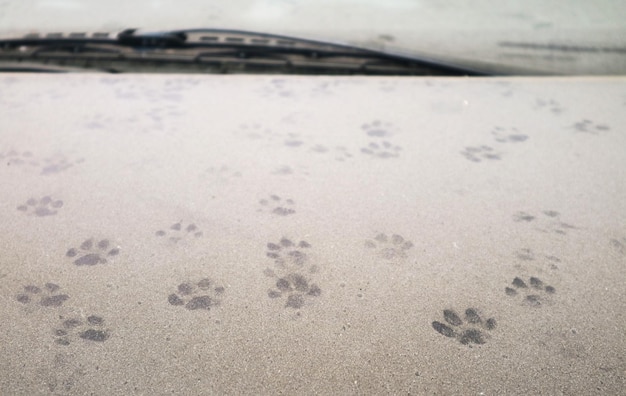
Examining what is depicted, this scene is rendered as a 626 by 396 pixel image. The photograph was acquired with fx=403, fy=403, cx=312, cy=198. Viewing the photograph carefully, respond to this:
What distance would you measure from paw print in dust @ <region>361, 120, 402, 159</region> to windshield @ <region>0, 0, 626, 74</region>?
0.28 metres

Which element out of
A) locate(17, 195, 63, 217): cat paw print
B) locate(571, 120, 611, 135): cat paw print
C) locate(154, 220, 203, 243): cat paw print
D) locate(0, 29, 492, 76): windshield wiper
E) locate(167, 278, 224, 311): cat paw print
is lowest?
locate(167, 278, 224, 311): cat paw print

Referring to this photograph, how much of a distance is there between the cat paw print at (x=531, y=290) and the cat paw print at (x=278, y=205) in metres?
0.37

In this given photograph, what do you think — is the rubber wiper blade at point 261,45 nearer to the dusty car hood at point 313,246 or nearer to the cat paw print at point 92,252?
the dusty car hood at point 313,246

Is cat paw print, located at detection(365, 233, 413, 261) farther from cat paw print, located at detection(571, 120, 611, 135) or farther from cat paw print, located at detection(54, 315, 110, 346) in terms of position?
cat paw print, located at detection(571, 120, 611, 135)

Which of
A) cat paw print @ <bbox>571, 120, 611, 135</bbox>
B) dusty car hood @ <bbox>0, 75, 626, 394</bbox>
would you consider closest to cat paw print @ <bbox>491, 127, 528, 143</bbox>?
dusty car hood @ <bbox>0, 75, 626, 394</bbox>

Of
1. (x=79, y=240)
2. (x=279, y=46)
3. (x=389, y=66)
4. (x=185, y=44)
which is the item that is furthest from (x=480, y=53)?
(x=79, y=240)

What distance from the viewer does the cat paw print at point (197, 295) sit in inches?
21.7

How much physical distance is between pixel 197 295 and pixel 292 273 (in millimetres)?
140

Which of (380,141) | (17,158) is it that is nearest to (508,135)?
(380,141)

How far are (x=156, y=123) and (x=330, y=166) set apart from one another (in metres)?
0.49

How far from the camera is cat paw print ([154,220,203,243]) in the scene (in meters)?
0.67

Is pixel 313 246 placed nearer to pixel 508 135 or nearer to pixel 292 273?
pixel 292 273

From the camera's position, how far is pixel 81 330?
0.51m

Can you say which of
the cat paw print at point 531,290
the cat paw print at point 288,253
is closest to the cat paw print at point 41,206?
the cat paw print at point 288,253
